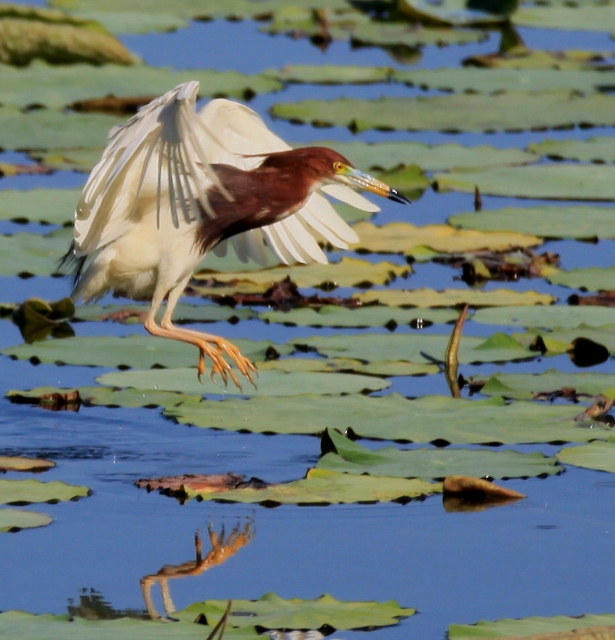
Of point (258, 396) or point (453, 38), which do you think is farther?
point (453, 38)

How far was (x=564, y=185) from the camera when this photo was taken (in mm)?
9742

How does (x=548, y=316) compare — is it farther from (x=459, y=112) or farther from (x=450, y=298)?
(x=459, y=112)

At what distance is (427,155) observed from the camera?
1065 cm

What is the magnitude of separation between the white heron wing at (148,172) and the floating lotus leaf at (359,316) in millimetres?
891

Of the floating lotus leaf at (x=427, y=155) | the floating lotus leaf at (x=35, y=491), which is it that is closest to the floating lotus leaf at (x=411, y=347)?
the floating lotus leaf at (x=35, y=491)

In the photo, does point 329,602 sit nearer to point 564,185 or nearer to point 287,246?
point 287,246

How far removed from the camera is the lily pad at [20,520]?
4914mm

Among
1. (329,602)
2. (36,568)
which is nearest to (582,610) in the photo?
(329,602)

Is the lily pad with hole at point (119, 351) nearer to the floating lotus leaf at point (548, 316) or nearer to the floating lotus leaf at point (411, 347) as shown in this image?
the floating lotus leaf at point (411, 347)

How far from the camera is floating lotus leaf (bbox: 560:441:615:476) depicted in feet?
17.9

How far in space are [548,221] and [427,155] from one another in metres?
1.82

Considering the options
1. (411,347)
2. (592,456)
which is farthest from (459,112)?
(592,456)

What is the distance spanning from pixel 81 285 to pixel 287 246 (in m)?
0.98

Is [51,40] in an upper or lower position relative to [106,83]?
upper
